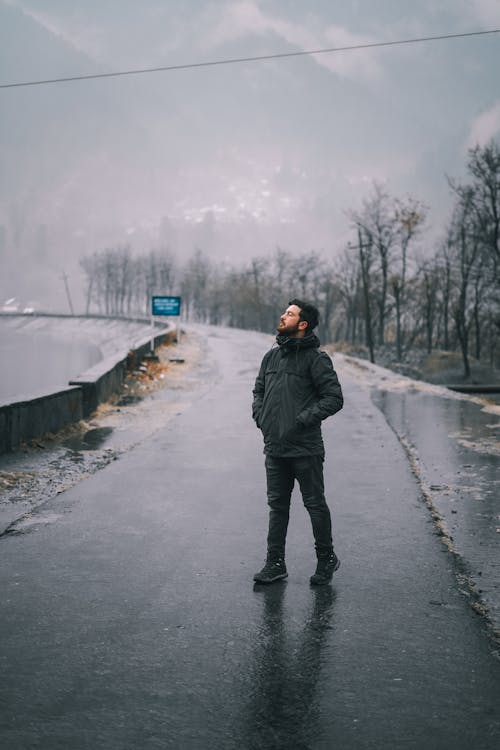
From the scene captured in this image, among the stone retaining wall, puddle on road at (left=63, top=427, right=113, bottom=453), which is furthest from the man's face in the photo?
puddle on road at (left=63, top=427, right=113, bottom=453)

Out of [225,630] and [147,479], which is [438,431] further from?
[225,630]

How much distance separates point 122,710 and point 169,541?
291cm

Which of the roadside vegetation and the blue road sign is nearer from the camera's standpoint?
the blue road sign

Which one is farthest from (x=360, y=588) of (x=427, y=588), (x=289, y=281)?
(x=289, y=281)

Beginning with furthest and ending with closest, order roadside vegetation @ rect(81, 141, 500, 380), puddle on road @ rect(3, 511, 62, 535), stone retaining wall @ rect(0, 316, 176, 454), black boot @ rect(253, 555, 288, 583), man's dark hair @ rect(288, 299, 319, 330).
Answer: roadside vegetation @ rect(81, 141, 500, 380) → stone retaining wall @ rect(0, 316, 176, 454) → puddle on road @ rect(3, 511, 62, 535) → man's dark hair @ rect(288, 299, 319, 330) → black boot @ rect(253, 555, 288, 583)

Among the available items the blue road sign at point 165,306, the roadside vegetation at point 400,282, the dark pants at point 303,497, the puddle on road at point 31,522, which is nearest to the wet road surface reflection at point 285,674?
the dark pants at point 303,497

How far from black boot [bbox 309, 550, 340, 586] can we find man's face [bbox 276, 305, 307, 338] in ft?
5.24

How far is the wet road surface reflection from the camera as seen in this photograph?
10.5 feet

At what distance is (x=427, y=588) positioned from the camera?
5137 mm

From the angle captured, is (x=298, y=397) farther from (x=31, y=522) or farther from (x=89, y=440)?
(x=89, y=440)

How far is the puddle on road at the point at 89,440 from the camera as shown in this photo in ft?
36.5

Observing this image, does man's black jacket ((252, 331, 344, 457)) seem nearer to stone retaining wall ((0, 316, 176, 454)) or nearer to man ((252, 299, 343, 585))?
man ((252, 299, 343, 585))

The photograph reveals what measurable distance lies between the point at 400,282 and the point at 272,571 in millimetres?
71579

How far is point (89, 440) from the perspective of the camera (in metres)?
11.8
